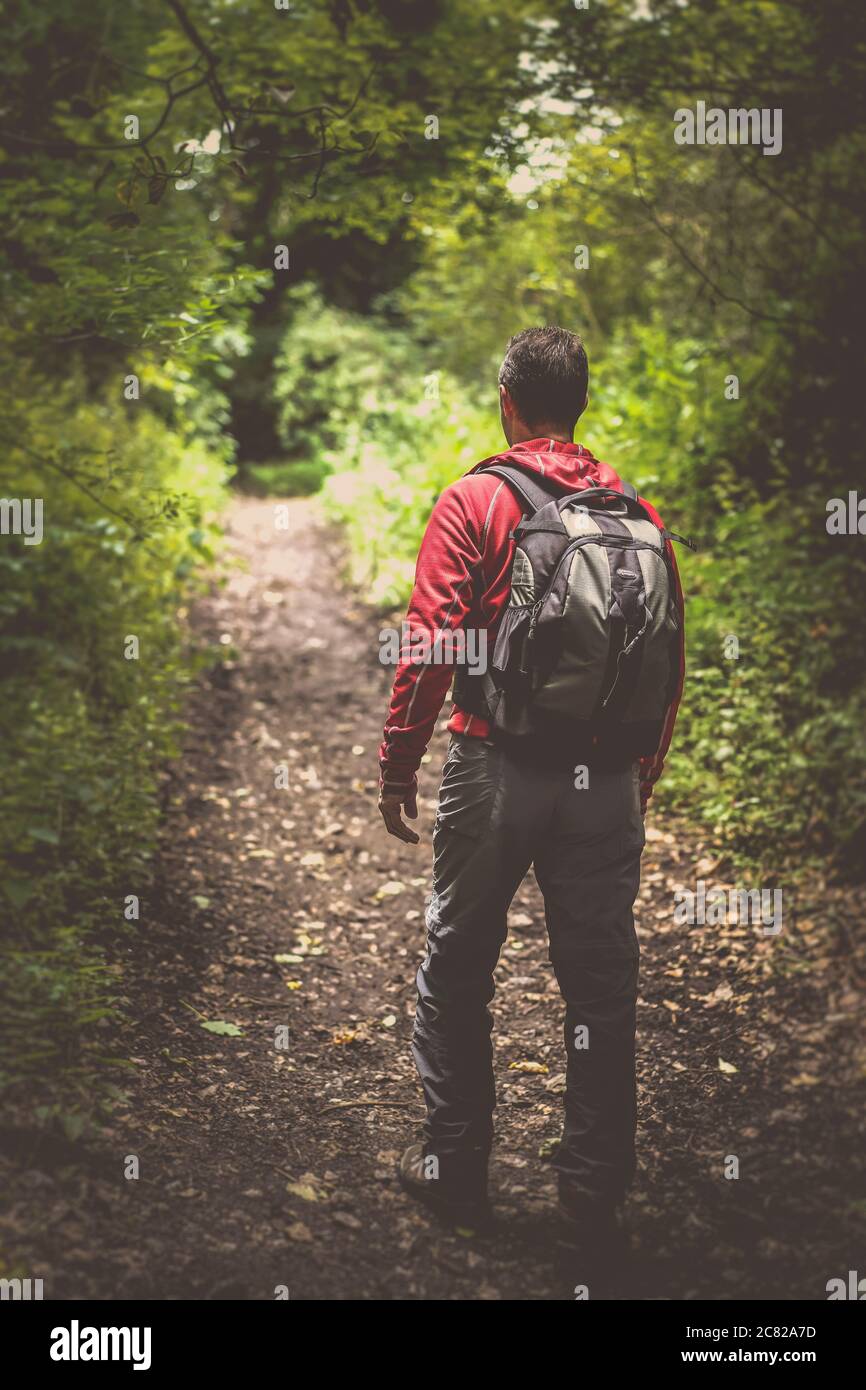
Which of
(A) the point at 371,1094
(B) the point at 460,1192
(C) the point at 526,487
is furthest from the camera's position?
(A) the point at 371,1094

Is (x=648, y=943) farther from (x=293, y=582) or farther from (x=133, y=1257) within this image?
(x=293, y=582)

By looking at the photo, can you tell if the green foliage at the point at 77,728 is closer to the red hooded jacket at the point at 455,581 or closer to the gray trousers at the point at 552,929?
the gray trousers at the point at 552,929

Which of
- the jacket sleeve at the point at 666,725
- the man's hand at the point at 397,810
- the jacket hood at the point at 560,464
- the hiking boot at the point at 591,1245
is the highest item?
the jacket hood at the point at 560,464

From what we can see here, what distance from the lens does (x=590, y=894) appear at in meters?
2.85

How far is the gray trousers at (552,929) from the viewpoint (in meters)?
2.83

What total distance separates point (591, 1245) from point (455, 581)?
6.36ft

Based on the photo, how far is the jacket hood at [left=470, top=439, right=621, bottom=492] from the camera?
2855 mm

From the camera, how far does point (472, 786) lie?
2844 millimetres

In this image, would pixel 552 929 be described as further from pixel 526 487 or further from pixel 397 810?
pixel 526 487

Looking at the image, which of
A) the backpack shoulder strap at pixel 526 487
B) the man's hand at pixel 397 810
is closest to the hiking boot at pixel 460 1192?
the man's hand at pixel 397 810

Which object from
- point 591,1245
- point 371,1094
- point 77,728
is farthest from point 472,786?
point 77,728

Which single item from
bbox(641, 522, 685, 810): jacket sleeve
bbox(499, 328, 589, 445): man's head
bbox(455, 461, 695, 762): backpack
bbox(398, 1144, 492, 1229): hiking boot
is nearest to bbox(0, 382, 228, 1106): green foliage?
bbox(398, 1144, 492, 1229): hiking boot
